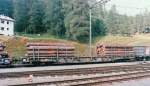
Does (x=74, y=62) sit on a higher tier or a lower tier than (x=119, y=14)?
lower

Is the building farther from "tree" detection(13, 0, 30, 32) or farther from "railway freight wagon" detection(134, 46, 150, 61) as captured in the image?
"railway freight wagon" detection(134, 46, 150, 61)

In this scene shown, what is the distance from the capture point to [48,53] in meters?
34.0

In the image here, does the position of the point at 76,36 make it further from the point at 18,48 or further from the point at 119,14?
Result: the point at 119,14

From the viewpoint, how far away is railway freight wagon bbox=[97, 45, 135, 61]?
40969mm

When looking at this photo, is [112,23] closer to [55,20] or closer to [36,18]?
[55,20]

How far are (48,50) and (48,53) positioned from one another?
1.24ft

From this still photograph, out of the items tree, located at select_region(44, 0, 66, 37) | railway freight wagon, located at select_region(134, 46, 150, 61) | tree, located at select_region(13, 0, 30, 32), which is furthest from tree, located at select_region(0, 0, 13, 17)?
railway freight wagon, located at select_region(134, 46, 150, 61)

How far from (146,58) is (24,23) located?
4991cm

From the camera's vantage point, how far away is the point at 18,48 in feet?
171

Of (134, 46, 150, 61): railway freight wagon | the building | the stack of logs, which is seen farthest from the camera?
the building

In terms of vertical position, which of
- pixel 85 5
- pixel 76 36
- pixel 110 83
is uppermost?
pixel 85 5

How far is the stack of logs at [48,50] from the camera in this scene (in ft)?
108

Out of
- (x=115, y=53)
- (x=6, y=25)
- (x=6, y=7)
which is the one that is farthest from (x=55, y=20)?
(x=115, y=53)

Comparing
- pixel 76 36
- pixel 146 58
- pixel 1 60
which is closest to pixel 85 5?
pixel 76 36
